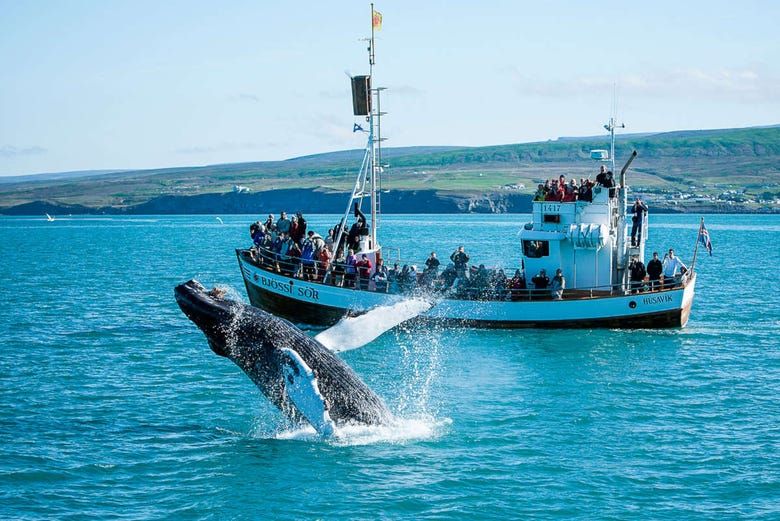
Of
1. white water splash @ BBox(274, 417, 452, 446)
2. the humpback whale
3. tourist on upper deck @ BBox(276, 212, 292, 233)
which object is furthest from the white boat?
the humpback whale

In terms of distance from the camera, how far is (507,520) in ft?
56.9

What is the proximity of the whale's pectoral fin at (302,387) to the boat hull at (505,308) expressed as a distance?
19145mm

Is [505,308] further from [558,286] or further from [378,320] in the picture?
[378,320]

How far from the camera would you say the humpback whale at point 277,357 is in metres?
18.1

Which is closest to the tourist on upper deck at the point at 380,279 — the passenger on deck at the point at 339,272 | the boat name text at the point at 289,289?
the passenger on deck at the point at 339,272

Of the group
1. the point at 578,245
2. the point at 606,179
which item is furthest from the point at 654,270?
the point at 606,179

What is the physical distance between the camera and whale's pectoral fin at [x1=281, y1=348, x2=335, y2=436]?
17.6 m

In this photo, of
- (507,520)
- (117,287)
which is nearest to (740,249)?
(117,287)

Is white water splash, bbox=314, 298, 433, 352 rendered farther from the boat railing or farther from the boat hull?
the boat railing

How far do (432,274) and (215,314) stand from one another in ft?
65.6

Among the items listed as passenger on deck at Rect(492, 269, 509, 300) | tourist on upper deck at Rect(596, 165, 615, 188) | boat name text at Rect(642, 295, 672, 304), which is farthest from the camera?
tourist on upper deck at Rect(596, 165, 615, 188)

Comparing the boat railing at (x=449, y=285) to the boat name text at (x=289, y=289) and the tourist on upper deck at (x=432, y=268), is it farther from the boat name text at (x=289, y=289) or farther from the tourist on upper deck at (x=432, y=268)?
the boat name text at (x=289, y=289)

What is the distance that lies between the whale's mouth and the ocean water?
281 centimetres

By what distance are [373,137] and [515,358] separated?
42.4 ft
